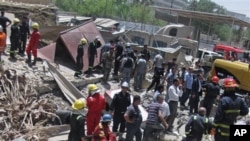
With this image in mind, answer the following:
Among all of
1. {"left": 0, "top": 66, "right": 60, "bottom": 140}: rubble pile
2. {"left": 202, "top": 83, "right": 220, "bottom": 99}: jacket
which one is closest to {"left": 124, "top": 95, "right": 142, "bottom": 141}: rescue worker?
{"left": 0, "top": 66, "right": 60, "bottom": 140}: rubble pile

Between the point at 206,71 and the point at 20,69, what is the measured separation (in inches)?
554

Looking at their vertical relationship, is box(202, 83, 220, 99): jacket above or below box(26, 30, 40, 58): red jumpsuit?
below

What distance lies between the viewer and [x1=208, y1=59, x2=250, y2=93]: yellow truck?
53.5 ft

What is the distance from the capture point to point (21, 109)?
977 cm

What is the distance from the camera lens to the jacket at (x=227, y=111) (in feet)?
25.1

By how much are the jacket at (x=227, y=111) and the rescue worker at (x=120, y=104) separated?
7.67 ft

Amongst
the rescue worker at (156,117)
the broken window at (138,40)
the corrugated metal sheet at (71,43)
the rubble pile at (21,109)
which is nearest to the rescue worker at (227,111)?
the rescue worker at (156,117)

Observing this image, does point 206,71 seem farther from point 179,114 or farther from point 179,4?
point 179,4

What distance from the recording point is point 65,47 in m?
14.8

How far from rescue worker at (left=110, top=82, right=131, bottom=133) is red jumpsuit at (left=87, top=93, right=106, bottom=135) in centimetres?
52

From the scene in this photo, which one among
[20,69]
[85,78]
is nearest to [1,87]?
[20,69]

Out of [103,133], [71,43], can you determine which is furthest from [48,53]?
[103,133]

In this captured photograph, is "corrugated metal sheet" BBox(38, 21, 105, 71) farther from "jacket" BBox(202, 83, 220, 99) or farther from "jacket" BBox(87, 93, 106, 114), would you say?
"jacket" BBox(87, 93, 106, 114)

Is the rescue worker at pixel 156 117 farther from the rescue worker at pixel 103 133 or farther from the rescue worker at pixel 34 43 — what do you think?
the rescue worker at pixel 34 43
